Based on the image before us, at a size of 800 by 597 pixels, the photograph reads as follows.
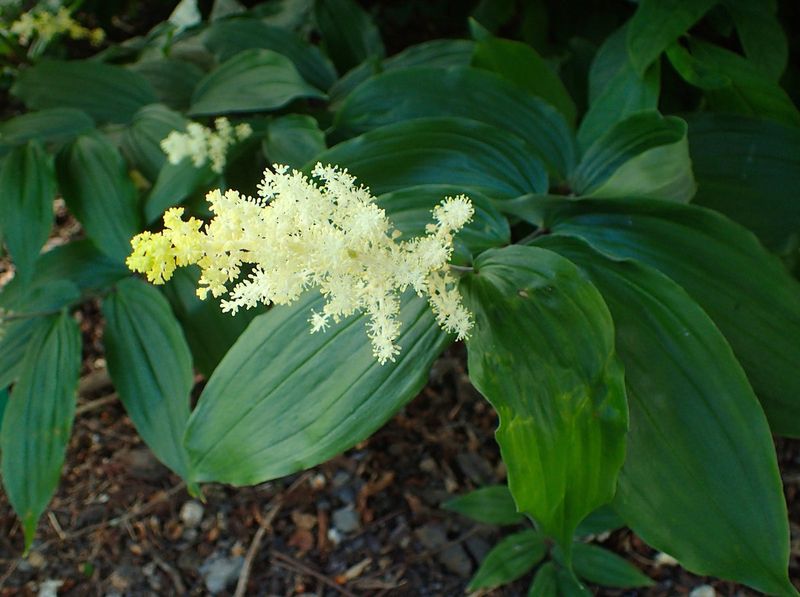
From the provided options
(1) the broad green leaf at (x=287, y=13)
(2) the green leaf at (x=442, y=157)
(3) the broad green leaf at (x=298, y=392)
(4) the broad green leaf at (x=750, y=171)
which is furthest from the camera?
(1) the broad green leaf at (x=287, y=13)

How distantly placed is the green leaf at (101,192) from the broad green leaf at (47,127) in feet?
0.33

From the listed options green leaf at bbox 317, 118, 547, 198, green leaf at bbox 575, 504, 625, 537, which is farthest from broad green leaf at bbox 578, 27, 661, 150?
green leaf at bbox 575, 504, 625, 537

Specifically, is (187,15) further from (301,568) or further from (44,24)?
(301,568)

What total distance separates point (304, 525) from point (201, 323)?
0.59 m

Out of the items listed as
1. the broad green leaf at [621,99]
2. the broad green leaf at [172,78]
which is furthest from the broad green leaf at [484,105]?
the broad green leaf at [172,78]

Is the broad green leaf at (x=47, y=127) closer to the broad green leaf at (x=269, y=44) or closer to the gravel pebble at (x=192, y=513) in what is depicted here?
the broad green leaf at (x=269, y=44)

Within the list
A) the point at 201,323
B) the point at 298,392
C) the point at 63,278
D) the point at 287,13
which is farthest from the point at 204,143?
the point at 287,13

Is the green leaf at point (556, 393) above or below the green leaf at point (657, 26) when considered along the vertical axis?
below

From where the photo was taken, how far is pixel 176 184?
5.62 ft

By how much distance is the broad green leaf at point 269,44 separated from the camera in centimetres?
206

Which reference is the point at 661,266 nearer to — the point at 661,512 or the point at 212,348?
the point at 661,512

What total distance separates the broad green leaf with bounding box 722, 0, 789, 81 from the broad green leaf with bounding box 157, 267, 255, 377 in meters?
1.21

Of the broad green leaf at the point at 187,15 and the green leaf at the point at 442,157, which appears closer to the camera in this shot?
the green leaf at the point at 442,157

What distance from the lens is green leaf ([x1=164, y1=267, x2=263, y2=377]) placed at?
5.74 feet
